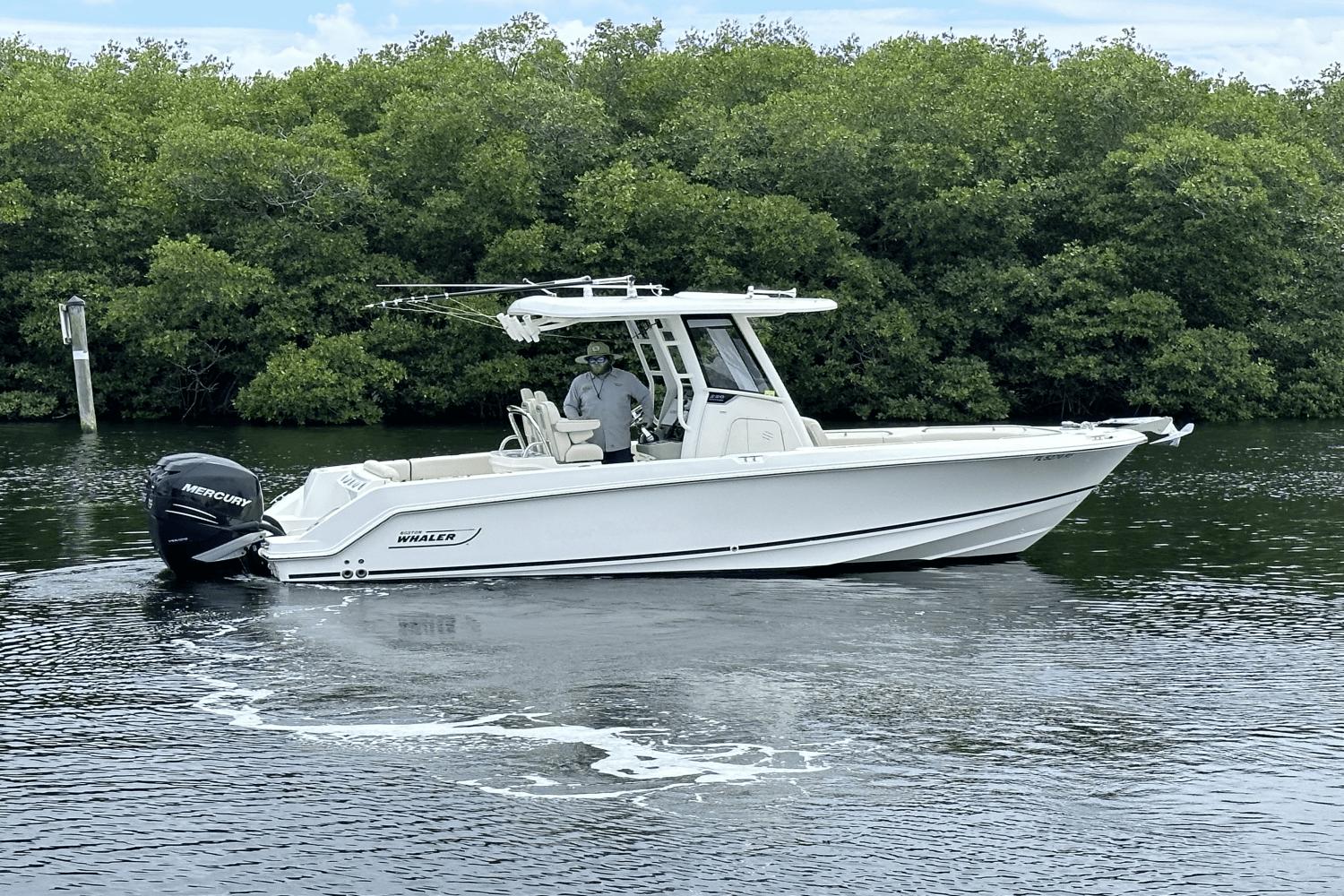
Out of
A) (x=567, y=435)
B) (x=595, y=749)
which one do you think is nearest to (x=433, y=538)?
(x=567, y=435)

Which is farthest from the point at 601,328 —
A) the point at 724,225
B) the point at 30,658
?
the point at 30,658

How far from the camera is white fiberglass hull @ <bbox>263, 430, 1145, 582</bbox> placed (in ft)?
45.2

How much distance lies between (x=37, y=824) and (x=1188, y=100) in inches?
1334

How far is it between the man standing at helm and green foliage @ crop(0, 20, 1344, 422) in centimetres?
1914

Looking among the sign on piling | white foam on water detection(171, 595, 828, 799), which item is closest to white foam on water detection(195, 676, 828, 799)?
white foam on water detection(171, 595, 828, 799)

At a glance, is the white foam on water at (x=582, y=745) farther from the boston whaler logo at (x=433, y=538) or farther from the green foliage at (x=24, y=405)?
the green foliage at (x=24, y=405)

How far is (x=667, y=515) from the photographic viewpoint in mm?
14016

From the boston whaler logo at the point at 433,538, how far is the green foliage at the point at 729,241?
19.6 meters

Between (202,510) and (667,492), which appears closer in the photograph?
(202,510)

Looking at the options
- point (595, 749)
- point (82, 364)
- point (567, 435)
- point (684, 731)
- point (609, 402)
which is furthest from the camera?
point (82, 364)

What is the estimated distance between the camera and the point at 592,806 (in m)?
8.44

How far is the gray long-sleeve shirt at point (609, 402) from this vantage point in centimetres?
1455

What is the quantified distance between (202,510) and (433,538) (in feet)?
6.34

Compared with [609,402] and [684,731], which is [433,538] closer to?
[609,402]
